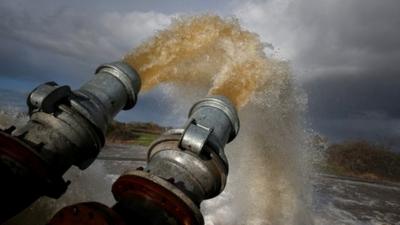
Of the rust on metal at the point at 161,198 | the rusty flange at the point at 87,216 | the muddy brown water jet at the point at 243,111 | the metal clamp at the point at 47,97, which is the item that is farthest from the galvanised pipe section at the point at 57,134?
the muddy brown water jet at the point at 243,111

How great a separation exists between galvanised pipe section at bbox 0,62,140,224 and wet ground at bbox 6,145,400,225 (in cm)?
286

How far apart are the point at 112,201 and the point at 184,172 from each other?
5.50m

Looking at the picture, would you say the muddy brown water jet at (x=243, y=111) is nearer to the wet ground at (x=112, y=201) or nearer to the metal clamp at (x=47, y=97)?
the wet ground at (x=112, y=201)

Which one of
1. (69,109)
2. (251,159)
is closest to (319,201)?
(251,159)

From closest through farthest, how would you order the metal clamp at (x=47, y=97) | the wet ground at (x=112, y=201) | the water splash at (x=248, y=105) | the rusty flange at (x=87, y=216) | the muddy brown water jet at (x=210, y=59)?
the rusty flange at (x=87, y=216) → the metal clamp at (x=47, y=97) → the wet ground at (x=112, y=201) → the muddy brown water jet at (x=210, y=59) → the water splash at (x=248, y=105)

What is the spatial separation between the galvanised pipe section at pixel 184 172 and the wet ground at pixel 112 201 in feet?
11.4

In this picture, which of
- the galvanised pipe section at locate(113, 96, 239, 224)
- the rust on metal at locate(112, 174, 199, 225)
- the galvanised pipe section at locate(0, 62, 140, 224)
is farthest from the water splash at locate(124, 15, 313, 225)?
the rust on metal at locate(112, 174, 199, 225)

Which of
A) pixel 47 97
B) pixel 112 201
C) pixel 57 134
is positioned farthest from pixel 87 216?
pixel 112 201

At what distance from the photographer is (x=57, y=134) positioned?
4488mm

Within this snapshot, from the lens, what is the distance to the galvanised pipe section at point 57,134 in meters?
3.83

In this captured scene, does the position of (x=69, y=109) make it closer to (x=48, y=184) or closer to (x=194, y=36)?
(x=48, y=184)

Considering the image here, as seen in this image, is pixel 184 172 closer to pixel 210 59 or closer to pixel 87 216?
pixel 87 216

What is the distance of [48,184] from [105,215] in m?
0.92

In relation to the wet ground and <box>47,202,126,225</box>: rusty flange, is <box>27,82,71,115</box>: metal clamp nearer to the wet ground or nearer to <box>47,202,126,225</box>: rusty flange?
<box>47,202,126,225</box>: rusty flange
